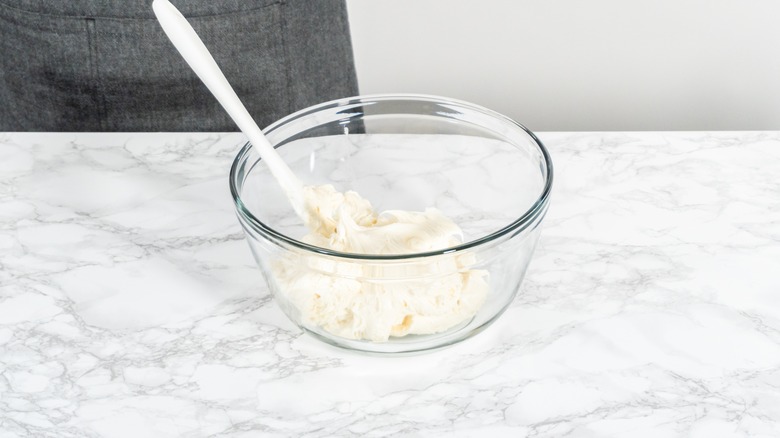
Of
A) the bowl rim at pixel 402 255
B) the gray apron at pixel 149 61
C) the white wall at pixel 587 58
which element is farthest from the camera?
the white wall at pixel 587 58

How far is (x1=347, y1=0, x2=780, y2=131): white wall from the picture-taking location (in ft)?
5.48

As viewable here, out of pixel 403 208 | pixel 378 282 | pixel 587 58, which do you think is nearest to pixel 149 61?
pixel 403 208

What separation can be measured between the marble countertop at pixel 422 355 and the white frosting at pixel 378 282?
0.14 ft

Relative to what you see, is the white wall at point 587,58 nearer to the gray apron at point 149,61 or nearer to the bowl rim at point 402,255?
the gray apron at point 149,61

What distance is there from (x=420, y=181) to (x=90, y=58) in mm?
653

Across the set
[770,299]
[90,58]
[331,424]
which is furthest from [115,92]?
[770,299]

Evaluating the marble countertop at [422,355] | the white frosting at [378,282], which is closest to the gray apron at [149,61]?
the marble countertop at [422,355]

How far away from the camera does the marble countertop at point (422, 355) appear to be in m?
0.69

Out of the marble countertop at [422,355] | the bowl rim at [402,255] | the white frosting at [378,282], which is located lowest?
the marble countertop at [422,355]

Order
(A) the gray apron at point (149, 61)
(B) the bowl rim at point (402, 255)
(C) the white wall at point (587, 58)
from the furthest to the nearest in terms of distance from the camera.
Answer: (C) the white wall at point (587, 58)
(A) the gray apron at point (149, 61)
(B) the bowl rim at point (402, 255)

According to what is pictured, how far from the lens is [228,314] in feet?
2.66

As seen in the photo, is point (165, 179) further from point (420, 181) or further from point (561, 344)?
point (561, 344)

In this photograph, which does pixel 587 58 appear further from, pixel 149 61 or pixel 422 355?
pixel 422 355

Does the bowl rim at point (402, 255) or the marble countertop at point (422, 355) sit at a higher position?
the bowl rim at point (402, 255)
